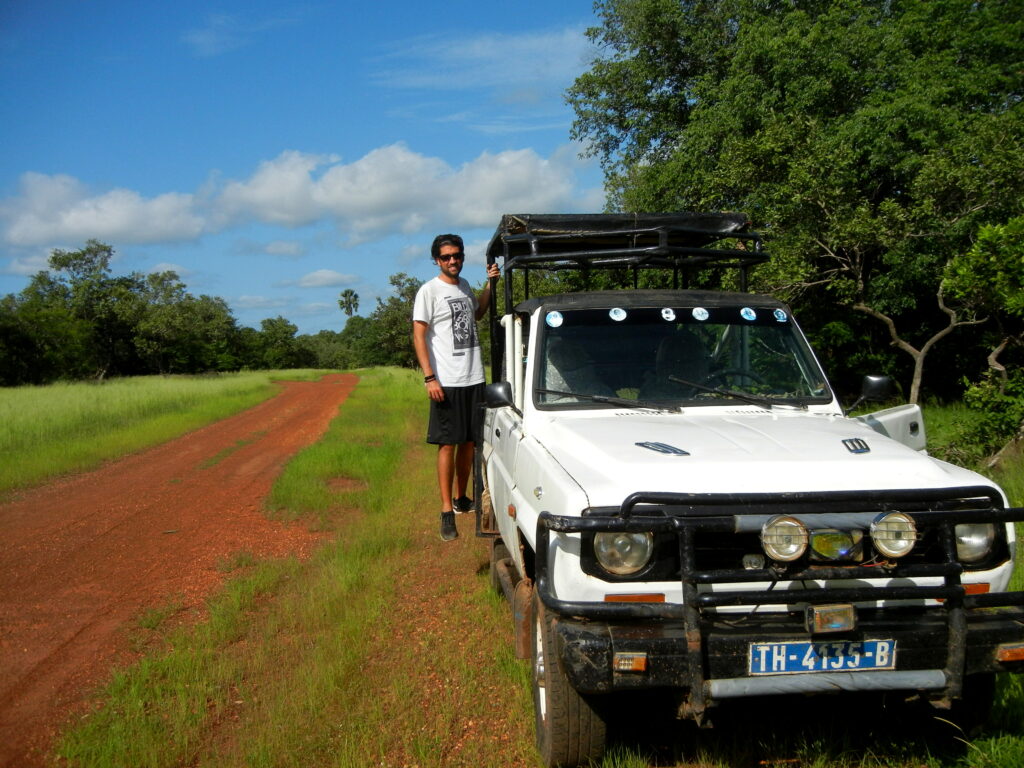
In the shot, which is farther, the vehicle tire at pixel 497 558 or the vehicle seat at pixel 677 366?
the vehicle tire at pixel 497 558

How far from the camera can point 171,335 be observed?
176 ft

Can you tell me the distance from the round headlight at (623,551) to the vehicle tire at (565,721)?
33 centimetres

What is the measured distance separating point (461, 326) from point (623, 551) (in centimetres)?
322

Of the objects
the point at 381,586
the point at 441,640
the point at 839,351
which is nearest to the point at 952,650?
the point at 441,640

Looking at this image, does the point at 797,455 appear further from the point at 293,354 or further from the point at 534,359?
the point at 293,354

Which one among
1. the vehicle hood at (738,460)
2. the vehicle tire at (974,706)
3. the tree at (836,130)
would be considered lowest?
the vehicle tire at (974,706)

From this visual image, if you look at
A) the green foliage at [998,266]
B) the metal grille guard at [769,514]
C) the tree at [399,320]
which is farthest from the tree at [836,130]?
the tree at [399,320]

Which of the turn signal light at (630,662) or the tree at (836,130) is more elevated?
the tree at (836,130)

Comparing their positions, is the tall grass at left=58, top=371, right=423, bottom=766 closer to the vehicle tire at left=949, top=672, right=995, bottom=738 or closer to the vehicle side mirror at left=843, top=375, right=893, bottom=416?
the vehicle tire at left=949, top=672, right=995, bottom=738

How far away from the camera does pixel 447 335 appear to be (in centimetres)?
583

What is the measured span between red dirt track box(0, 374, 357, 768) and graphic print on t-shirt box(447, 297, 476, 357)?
239 cm

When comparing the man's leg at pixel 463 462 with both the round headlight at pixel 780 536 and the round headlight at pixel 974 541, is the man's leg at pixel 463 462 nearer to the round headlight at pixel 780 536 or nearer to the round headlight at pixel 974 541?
the round headlight at pixel 780 536

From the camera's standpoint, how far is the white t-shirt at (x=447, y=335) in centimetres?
579

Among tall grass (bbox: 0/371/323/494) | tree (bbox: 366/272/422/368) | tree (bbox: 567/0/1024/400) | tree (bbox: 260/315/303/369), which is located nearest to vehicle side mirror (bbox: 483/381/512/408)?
tree (bbox: 567/0/1024/400)
